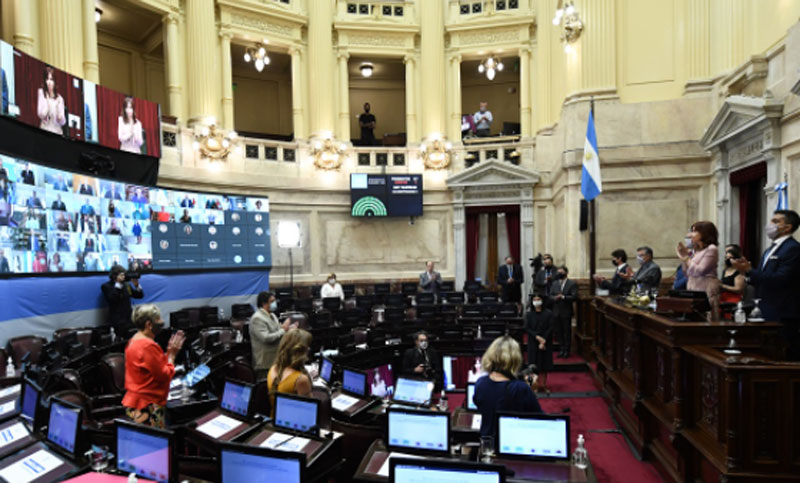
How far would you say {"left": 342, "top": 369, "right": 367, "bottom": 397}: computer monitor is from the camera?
17.2 ft

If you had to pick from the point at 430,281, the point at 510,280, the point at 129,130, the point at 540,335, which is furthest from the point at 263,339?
the point at 510,280

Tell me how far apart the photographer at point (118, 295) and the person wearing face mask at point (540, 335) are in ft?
23.1

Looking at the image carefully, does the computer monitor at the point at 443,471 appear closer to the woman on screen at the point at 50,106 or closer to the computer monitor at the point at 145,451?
the computer monitor at the point at 145,451

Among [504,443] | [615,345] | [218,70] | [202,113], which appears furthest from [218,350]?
[218,70]

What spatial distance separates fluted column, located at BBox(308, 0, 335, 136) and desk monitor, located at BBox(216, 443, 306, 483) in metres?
15.1

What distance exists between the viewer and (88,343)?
782 cm

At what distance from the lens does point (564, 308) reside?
10.1m

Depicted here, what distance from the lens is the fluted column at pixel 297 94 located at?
17.1 m

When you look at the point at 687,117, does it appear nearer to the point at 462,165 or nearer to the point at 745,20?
the point at 745,20

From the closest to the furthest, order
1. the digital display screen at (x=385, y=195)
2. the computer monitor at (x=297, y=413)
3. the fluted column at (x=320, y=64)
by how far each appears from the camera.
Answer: the computer monitor at (x=297, y=413), the digital display screen at (x=385, y=195), the fluted column at (x=320, y=64)

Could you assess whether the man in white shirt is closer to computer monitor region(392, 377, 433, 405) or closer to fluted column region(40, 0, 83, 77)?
fluted column region(40, 0, 83, 77)

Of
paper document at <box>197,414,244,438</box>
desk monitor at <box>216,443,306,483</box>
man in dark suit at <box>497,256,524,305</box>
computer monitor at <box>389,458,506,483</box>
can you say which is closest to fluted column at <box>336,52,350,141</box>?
man in dark suit at <box>497,256,524,305</box>

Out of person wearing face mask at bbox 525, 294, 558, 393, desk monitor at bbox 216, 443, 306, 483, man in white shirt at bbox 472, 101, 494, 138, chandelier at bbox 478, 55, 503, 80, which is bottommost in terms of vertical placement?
person wearing face mask at bbox 525, 294, 558, 393

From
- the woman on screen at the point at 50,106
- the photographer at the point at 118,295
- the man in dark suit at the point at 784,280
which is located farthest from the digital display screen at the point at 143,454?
the woman on screen at the point at 50,106
